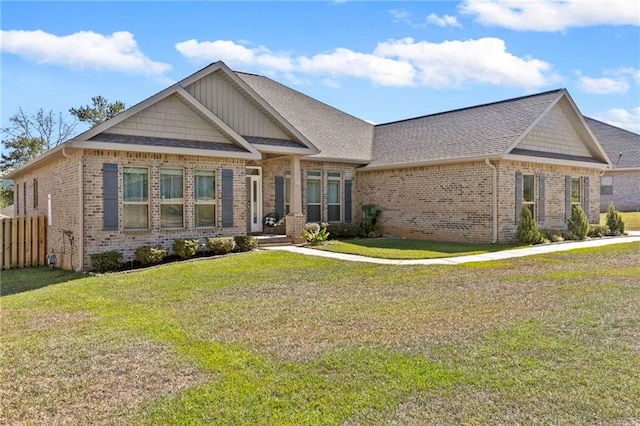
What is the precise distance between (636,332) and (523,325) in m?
1.34

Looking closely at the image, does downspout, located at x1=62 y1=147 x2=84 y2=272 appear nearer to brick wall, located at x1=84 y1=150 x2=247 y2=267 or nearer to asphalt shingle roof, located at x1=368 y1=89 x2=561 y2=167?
brick wall, located at x1=84 y1=150 x2=247 y2=267

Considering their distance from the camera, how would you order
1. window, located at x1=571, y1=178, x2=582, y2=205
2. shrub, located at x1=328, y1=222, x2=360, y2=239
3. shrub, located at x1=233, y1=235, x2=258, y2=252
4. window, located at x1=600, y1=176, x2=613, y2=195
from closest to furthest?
shrub, located at x1=233, y1=235, x2=258, y2=252 → shrub, located at x1=328, y1=222, x2=360, y2=239 → window, located at x1=571, y1=178, x2=582, y2=205 → window, located at x1=600, y1=176, x2=613, y2=195

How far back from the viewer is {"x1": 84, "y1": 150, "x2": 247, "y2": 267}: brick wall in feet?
42.5

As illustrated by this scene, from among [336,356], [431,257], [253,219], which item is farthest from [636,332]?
[253,219]

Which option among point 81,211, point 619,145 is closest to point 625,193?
point 619,145

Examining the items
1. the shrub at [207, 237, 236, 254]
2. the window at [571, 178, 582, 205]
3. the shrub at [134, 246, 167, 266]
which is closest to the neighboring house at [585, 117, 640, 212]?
the window at [571, 178, 582, 205]

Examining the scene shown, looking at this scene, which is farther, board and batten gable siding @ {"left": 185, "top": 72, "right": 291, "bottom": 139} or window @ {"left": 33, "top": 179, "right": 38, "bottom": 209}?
window @ {"left": 33, "top": 179, "right": 38, "bottom": 209}

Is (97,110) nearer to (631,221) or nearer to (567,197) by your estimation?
(567,197)

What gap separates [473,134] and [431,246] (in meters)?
5.37

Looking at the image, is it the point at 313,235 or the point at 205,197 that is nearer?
the point at 205,197

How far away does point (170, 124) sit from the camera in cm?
1439

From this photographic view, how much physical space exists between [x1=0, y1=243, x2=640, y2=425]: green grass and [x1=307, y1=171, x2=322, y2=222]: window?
9994 mm

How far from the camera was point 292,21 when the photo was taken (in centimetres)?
1288

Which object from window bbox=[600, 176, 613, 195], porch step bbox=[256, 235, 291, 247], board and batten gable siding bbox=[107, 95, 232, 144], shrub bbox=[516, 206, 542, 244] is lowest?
porch step bbox=[256, 235, 291, 247]
